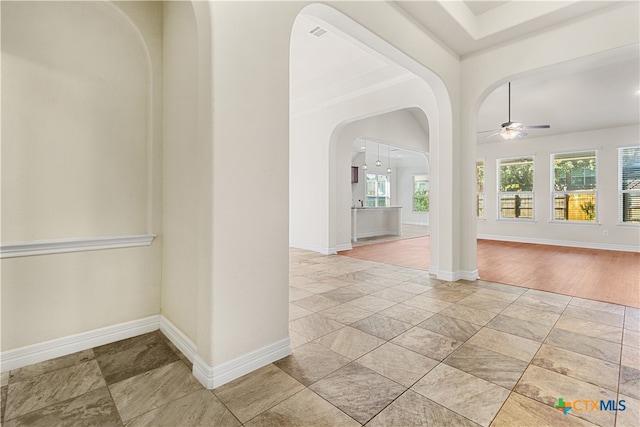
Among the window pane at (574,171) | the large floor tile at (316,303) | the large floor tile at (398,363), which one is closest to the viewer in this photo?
the large floor tile at (398,363)

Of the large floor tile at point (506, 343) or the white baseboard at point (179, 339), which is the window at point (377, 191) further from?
the white baseboard at point (179, 339)

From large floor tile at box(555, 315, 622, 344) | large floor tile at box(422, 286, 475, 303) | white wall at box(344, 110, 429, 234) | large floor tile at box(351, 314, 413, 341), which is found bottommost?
large floor tile at box(555, 315, 622, 344)

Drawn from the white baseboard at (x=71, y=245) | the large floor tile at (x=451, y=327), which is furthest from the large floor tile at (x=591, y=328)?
the white baseboard at (x=71, y=245)

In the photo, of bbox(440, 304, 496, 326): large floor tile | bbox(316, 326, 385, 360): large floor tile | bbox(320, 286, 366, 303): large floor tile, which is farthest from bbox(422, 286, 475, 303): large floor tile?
bbox(316, 326, 385, 360): large floor tile

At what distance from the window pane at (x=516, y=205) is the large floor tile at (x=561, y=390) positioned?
7859 millimetres

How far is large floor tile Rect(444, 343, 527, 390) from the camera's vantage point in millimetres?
1797

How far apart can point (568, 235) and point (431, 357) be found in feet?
25.9

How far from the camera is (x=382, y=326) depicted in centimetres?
256

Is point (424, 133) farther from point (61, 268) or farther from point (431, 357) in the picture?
point (61, 268)

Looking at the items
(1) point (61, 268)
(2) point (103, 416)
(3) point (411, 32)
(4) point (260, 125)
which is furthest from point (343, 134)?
(2) point (103, 416)

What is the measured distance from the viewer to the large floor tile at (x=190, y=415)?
142cm

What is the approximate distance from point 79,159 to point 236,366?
1.82 metres

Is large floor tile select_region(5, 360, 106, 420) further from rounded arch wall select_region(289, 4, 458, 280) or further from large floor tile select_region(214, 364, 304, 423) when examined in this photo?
rounded arch wall select_region(289, 4, 458, 280)

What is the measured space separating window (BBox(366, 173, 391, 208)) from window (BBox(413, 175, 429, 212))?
1.26 m
